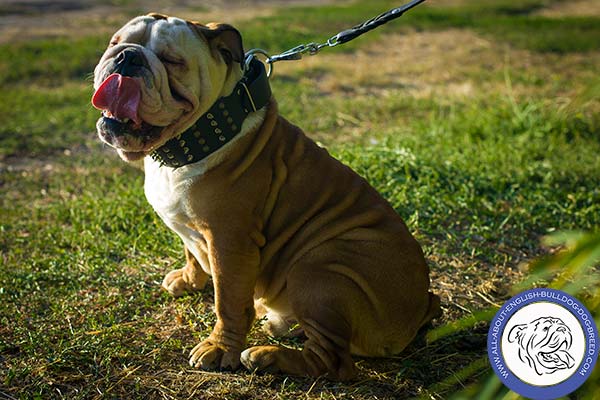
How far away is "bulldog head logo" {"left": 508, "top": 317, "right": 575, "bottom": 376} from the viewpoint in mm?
2004

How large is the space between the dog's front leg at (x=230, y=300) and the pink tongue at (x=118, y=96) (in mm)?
686

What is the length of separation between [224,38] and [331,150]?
288 cm

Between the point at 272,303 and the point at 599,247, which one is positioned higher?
the point at 599,247

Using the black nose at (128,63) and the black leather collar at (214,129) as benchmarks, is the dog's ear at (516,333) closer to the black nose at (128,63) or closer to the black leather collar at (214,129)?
the black leather collar at (214,129)

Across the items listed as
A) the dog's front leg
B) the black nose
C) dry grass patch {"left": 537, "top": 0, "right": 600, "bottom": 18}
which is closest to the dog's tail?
the dog's front leg

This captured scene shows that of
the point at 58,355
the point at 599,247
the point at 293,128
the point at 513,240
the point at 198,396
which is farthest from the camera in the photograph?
the point at 513,240

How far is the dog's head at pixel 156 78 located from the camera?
2787 millimetres

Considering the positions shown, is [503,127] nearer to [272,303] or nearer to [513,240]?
[513,240]

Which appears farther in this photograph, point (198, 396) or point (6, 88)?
point (6, 88)

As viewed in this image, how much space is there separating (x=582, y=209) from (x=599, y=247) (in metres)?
3.43

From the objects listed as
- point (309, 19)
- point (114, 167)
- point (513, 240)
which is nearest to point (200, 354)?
point (513, 240)

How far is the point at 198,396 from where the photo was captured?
302 centimetres

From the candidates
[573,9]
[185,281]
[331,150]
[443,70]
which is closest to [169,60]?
[185,281]

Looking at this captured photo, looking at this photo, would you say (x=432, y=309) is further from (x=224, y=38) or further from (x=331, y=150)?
(x=331, y=150)
